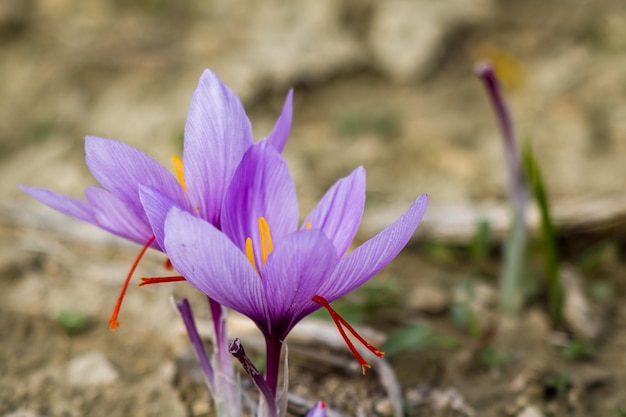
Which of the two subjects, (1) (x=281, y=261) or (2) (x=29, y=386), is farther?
(2) (x=29, y=386)

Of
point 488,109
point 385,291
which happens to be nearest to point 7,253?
point 385,291

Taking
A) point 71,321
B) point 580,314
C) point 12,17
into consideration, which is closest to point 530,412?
point 580,314

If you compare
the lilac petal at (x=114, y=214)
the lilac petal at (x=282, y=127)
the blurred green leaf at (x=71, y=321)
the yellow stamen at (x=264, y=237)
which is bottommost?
the blurred green leaf at (x=71, y=321)

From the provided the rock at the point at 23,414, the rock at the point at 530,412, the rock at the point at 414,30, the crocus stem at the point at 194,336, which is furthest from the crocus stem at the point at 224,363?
the rock at the point at 414,30

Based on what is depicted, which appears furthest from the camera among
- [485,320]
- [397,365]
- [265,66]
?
[265,66]

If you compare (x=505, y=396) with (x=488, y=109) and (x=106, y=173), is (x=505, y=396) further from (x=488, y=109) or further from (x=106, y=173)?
(x=488, y=109)

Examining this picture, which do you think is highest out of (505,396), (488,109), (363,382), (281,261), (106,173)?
(106,173)

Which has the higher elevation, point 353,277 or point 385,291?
point 353,277

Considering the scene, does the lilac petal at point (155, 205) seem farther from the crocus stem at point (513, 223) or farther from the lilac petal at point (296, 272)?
the crocus stem at point (513, 223)
